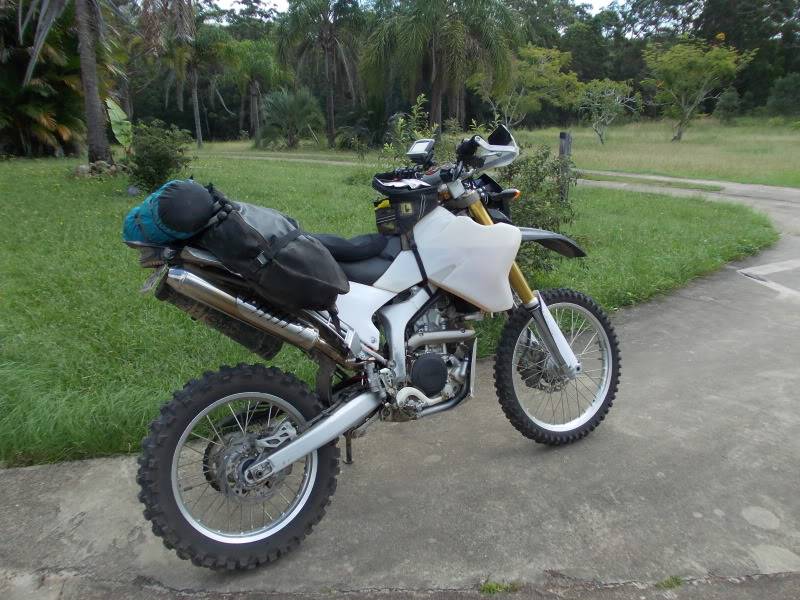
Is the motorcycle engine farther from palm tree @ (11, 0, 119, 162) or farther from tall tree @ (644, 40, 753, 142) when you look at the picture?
tall tree @ (644, 40, 753, 142)

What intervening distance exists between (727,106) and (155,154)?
43.5 m

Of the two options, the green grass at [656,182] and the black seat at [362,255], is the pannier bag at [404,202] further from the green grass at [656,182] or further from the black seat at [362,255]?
the green grass at [656,182]

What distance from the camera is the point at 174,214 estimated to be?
6.61 feet

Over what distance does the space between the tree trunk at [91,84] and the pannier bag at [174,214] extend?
12.5m

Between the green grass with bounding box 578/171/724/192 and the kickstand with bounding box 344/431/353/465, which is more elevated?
the kickstand with bounding box 344/431/353/465

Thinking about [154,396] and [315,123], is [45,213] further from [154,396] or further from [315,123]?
[315,123]

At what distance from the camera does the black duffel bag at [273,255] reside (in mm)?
2084

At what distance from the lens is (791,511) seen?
2650mm

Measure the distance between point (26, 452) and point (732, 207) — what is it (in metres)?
10.8

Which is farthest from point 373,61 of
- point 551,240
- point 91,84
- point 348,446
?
point 348,446

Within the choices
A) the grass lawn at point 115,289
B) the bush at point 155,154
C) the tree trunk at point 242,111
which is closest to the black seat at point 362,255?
the grass lawn at point 115,289

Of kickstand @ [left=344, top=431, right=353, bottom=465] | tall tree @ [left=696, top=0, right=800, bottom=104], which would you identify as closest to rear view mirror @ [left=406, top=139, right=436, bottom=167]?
kickstand @ [left=344, top=431, right=353, bottom=465]

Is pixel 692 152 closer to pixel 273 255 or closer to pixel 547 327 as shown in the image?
pixel 547 327

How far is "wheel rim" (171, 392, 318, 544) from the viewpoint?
90.0 inches
